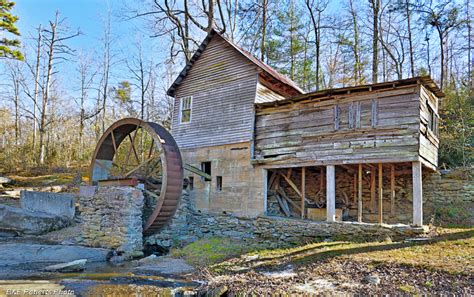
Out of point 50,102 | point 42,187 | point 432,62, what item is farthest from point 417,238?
point 50,102

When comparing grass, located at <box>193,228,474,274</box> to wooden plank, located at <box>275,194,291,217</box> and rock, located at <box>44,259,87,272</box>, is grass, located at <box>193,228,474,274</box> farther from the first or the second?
wooden plank, located at <box>275,194,291,217</box>

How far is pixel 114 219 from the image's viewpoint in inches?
382

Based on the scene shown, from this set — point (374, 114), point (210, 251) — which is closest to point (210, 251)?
point (210, 251)

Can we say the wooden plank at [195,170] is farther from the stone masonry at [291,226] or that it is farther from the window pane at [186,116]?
A: the window pane at [186,116]

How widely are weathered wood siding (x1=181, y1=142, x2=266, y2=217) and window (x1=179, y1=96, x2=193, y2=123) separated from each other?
4.41 feet

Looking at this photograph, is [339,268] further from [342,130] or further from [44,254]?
[44,254]

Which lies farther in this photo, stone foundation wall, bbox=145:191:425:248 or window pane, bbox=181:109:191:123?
window pane, bbox=181:109:191:123

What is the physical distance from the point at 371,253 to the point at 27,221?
9.97 m

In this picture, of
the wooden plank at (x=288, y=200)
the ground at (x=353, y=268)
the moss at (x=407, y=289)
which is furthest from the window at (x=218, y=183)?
the moss at (x=407, y=289)

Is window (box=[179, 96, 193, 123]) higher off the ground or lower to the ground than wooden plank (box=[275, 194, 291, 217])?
higher

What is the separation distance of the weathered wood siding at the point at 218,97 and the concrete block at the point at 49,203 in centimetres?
464

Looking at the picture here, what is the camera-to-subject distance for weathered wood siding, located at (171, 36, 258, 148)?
11742 mm

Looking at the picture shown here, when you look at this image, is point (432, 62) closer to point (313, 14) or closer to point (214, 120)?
point (313, 14)

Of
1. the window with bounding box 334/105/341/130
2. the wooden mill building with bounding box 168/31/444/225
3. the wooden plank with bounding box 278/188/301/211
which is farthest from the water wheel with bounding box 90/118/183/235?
the window with bounding box 334/105/341/130
